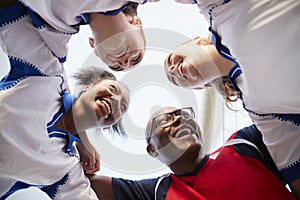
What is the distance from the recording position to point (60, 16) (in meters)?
0.64

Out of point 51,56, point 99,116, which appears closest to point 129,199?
point 99,116

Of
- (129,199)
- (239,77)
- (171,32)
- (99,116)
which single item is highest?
(171,32)

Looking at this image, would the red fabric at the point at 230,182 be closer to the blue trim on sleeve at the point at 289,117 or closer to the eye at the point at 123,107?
the blue trim on sleeve at the point at 289,117

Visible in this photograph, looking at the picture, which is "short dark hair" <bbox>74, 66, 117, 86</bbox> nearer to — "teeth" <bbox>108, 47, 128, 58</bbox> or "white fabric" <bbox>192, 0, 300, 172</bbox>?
"teeth" <bbox>108, 47, 128, 58</bbox>

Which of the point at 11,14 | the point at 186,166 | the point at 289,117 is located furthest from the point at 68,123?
the point at 289,117

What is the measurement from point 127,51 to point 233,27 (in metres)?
0.21

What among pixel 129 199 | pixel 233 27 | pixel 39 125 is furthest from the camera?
pixel 129 199

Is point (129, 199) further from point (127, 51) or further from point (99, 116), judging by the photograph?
point (127, 51)

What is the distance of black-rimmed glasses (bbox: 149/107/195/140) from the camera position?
693mm

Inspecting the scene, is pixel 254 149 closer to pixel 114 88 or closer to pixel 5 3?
pixel 114 88

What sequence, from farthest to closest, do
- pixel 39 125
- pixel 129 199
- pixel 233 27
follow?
pixel 129 199 < pixel 39 125 < pixel 233 27

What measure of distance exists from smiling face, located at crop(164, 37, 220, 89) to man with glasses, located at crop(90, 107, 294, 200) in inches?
3.3

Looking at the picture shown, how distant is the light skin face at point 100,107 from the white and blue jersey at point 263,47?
0.25 m

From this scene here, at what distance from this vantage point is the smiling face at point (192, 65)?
689 millimetres
